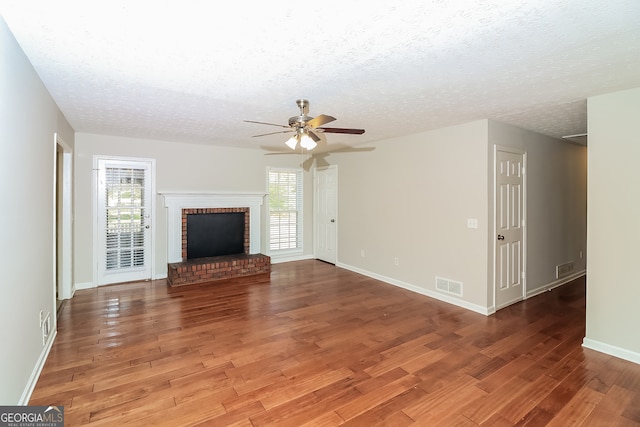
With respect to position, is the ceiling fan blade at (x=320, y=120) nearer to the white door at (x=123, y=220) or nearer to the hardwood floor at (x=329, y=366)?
the hardwood floor at (x=329, y=366)

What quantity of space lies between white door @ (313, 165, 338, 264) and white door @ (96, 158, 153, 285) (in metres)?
3.31

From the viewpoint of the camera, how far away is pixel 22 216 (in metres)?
2.13

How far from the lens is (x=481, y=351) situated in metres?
2.97

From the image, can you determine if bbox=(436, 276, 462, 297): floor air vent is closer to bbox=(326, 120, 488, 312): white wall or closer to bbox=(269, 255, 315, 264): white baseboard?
bbox=(326, 120, 488, 312): white wall

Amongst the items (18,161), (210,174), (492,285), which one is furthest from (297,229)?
(18,161)

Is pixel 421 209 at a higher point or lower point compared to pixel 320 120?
lower

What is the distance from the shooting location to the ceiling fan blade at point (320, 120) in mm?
2674

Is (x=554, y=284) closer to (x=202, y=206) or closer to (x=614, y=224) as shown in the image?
(x=614, y=224)

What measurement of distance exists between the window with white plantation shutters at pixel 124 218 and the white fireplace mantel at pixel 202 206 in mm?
427

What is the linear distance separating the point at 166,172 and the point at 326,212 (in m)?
3.21

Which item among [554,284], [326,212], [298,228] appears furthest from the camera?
[298,228]

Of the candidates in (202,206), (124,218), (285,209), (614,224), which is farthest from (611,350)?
(124,218)

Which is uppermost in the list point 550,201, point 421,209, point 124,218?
point 550,201

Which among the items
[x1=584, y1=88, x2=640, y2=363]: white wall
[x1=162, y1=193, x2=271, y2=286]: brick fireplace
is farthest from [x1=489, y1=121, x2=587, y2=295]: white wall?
[x1=162, y1=193, x2=271, y2=286]: brick fireplace
